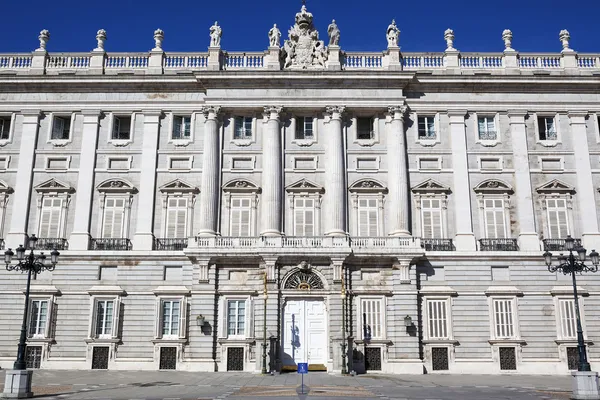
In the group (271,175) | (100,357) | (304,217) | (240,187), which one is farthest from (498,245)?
(100,357)

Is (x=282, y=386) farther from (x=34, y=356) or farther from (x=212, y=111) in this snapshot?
(x=212, y=111)

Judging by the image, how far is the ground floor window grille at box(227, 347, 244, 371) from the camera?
108 feet

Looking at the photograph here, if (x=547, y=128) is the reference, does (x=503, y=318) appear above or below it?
below

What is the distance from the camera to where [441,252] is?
34.6 m

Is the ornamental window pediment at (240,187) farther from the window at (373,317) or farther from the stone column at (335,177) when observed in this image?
the window at (373,317)

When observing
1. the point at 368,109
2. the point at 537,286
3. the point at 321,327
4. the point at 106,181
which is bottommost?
the point at 321,327

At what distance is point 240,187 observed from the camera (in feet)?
118

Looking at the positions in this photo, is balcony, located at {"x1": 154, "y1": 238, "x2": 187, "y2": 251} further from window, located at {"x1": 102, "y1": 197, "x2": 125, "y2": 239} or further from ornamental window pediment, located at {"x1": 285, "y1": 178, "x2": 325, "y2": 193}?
ornamental window pediment, located at {"x1": 285, "y1": 178, "x2": 325, "y2": 193}

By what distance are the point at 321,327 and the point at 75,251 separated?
48.4ft

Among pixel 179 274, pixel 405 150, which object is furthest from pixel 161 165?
pixel 405 150

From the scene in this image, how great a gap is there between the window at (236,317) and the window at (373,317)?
6.55 metres

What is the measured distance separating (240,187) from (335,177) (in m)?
5.67

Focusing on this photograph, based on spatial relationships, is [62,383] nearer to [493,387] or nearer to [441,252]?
[493,387]

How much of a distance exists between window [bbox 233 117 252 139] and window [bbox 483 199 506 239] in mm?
14852
